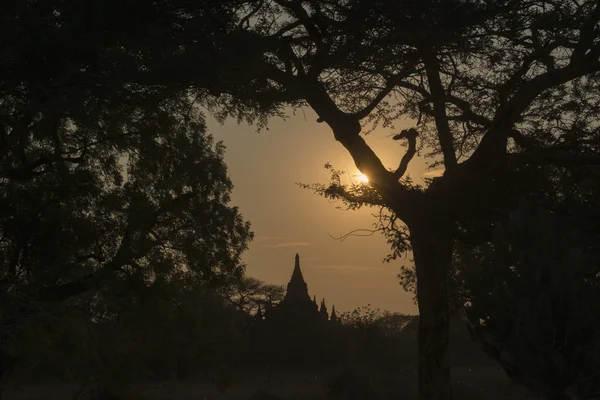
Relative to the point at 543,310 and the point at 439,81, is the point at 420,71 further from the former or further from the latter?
the point at 543,310

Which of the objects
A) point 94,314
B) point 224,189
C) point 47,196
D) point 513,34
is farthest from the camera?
point 224,189

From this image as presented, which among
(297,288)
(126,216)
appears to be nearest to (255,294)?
(297,288)

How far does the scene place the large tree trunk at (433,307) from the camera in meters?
15.8

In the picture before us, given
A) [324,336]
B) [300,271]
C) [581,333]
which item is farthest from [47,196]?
[300,271]

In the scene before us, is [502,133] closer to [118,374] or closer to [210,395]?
[118,374]

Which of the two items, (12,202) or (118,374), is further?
(118,374)

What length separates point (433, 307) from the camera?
16.2 meters

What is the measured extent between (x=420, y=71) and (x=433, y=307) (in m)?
5.93

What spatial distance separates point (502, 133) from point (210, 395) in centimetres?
2701

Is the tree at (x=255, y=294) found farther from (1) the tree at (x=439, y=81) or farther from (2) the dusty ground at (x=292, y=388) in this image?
(1) the tree at (x=439, y=81)

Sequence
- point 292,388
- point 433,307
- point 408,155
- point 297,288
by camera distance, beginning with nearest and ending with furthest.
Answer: point 433,307
point 408,155
point 292,388
point 297,288

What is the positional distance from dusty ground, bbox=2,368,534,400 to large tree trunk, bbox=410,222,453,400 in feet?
61.3

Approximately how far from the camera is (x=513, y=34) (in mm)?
15789

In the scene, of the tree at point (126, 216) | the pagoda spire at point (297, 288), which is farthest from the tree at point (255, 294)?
the tree at point (126, 216)
